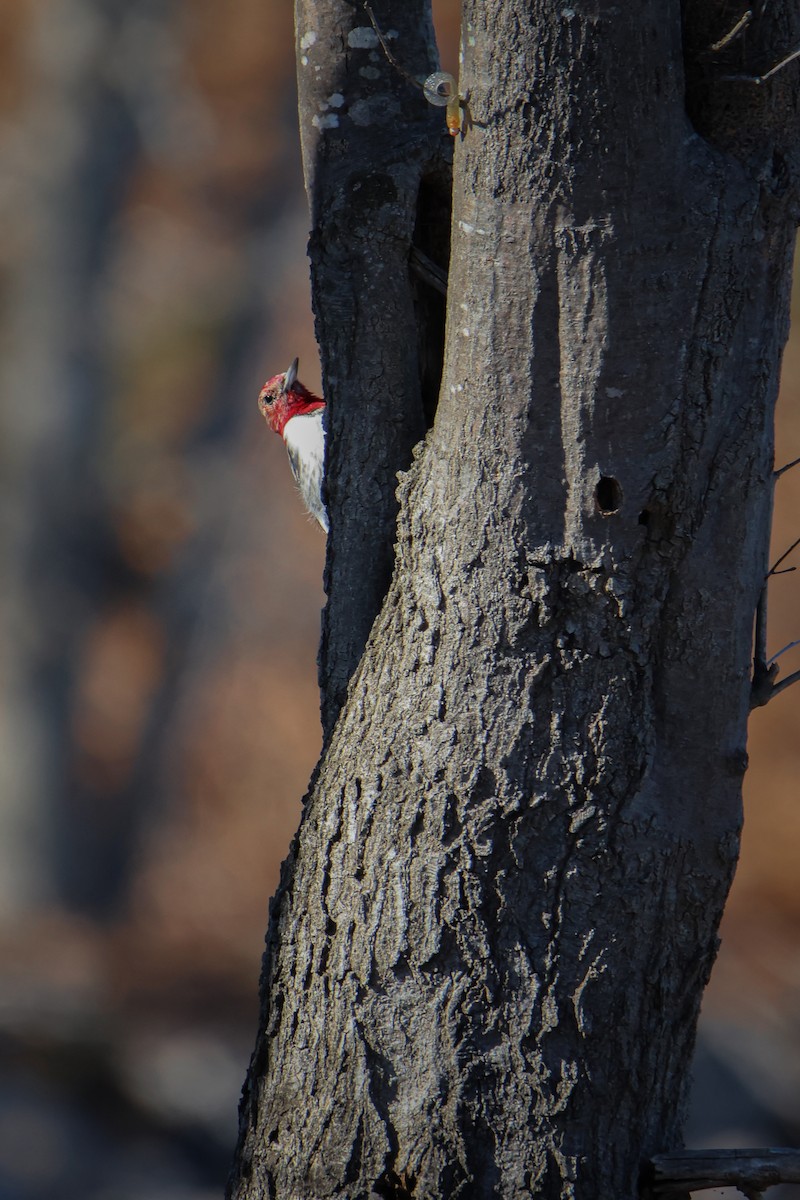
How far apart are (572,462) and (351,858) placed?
2.25ft

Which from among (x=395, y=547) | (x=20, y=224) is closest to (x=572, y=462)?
(x=395, y=547)

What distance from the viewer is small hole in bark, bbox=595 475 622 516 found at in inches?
65.9

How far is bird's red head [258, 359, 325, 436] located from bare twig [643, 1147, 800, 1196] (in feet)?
8.75

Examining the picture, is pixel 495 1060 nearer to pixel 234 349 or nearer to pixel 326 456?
pixel 326 456

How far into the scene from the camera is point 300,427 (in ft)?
12.6

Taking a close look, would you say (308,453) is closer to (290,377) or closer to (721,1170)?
(290,377)

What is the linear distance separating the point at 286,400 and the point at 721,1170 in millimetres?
2869

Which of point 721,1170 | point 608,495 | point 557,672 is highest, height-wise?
point 608,495

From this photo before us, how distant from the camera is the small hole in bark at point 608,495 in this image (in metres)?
1.67

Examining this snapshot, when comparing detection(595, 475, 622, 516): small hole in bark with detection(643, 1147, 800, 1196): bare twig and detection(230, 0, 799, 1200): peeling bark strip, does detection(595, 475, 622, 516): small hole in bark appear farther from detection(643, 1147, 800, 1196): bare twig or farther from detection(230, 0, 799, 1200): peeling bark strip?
detection(643, 1147, 800, 1196): bare twig

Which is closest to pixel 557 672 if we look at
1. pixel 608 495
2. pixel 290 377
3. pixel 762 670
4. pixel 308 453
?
pixel 608 495

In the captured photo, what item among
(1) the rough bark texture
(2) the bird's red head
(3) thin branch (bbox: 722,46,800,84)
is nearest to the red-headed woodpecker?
(2) the bird's red head

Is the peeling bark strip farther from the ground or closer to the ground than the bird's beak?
closer to the ground

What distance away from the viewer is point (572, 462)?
66.2 inches
